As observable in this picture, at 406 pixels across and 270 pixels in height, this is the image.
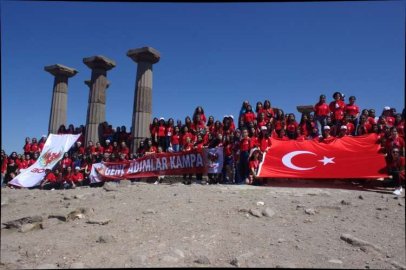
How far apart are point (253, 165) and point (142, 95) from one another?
7257mm

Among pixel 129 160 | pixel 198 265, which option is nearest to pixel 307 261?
pixel 198 265

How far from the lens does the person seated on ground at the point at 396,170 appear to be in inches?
329

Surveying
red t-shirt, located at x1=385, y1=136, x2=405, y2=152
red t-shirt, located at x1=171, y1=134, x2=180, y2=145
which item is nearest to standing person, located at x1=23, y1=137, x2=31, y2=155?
red t-shirt, located at x1=171, y1=134, x2=180, y2=145

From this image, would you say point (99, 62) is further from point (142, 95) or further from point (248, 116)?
point (248, 116)

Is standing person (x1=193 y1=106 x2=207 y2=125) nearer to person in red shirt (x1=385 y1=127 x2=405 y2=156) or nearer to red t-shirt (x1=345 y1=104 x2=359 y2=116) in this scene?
red t-shirt (x1=345 y1=104 x2=359 y2=116)

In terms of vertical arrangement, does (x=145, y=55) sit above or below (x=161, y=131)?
above

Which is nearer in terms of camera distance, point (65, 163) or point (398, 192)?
point (398, 192)

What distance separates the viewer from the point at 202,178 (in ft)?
37.1

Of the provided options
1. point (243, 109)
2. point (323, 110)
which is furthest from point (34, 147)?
point (323, 110)

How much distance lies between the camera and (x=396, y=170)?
8.50m

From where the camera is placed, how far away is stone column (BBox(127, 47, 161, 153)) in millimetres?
14727

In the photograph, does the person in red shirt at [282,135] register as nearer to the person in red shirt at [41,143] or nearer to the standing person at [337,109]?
the standing person at [337,109]

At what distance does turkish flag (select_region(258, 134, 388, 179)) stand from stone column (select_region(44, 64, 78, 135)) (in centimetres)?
1266

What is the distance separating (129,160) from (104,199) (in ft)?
13.2
